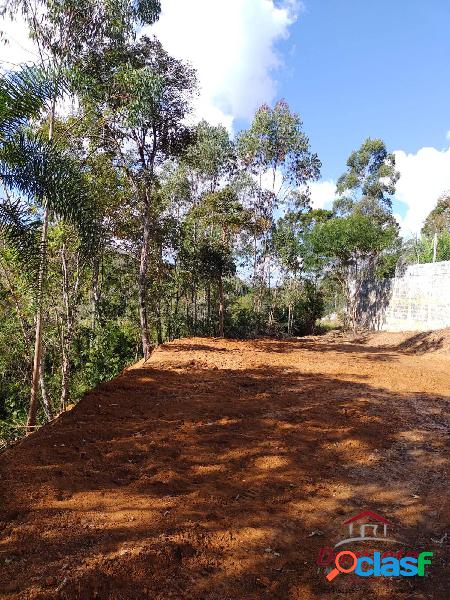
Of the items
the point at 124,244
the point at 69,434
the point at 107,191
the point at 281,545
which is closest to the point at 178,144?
the point at 107,191

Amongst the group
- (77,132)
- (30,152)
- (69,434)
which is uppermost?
(77,132)

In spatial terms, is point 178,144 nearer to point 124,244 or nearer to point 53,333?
point 124,244

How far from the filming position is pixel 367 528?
2.79 metres

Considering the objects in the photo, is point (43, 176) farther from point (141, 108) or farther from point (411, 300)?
point (411, 300)

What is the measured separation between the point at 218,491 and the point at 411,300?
1386cm

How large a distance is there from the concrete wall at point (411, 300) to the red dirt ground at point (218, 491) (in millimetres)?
8214

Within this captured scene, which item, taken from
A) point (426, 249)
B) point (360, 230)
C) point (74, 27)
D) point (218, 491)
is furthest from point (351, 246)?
point (218, 491)

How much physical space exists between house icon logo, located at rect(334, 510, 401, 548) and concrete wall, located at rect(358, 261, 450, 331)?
11.8 metres

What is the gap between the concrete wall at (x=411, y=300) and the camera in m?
13.4

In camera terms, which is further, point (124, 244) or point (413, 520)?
point (124, 244)

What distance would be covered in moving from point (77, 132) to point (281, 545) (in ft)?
27.1

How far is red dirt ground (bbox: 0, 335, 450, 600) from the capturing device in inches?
87.3

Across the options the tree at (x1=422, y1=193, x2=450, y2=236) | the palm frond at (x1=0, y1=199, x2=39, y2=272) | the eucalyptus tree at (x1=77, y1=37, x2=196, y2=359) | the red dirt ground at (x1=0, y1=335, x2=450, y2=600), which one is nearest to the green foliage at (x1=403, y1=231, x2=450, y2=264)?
the tree at (x1=422, y1=193, x2=450, y2=236)

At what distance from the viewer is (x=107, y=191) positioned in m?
9.87
